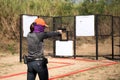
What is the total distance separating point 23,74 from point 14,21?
13.5 metres

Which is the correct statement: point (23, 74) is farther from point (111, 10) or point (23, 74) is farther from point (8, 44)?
point (111, 10)

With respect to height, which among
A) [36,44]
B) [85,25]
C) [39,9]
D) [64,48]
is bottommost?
[64,48]

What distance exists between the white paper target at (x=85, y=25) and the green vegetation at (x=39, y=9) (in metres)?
6.92

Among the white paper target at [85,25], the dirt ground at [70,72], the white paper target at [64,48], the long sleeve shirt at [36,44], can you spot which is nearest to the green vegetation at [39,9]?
the white paper target at [64,48]

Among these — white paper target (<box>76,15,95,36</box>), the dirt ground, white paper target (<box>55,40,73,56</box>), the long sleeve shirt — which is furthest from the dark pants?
white paper target (<box>55,40,73,56</box>)

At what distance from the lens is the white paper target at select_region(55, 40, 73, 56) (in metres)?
18.3

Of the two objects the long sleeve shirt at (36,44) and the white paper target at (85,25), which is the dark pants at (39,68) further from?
the white paper target at (85,25)

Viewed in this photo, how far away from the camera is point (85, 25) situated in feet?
57.7

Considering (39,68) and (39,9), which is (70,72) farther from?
(39,9)

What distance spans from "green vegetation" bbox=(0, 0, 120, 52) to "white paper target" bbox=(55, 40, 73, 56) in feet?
18.2

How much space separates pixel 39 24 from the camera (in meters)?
7.56

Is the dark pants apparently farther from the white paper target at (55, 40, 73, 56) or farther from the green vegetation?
the green vegetation

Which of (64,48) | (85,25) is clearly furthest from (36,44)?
(64,48)

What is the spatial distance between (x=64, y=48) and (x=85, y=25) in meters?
1.79
